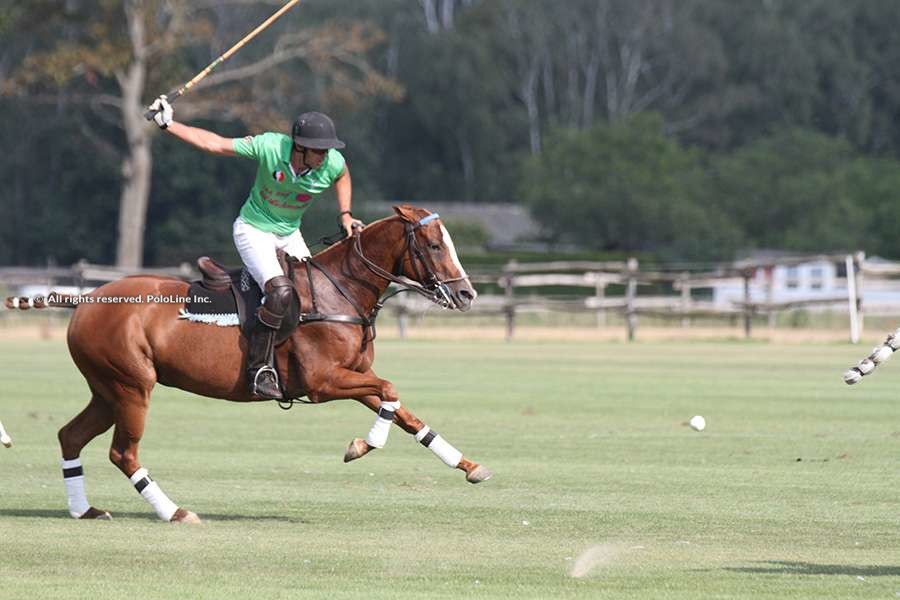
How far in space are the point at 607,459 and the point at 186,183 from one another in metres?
66.9

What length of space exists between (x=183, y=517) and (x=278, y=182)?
230 centimetres

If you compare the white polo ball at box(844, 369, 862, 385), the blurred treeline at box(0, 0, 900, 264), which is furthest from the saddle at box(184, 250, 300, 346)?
the blurred treeline at box(0, 0, 900, 264)

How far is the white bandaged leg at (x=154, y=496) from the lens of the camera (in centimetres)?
1161

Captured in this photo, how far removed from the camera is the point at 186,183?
80.8m

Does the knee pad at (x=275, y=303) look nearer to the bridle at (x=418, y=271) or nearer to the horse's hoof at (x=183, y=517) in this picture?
the bridle at (x=418, y=271)

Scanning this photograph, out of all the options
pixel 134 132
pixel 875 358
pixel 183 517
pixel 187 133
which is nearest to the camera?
pixel 875 358

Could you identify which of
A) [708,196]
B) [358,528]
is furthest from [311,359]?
[708,196]

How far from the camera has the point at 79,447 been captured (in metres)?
12.2

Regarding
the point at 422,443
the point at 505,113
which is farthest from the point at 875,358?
the point at 505,113

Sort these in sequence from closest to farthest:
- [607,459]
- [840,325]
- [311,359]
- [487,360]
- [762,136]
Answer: [311,359] → [607,459] → [487,360] → [840,325] → [762,136]

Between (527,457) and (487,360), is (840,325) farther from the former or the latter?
(527,457)

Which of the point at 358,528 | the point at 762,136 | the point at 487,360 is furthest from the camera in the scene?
the point at 762,136

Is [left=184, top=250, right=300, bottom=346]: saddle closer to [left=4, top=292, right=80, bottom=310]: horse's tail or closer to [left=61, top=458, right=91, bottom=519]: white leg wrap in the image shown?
[left=4, top=292, right=80, bottom=310]: horse's tail

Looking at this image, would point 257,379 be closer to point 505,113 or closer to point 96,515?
point 96,515
